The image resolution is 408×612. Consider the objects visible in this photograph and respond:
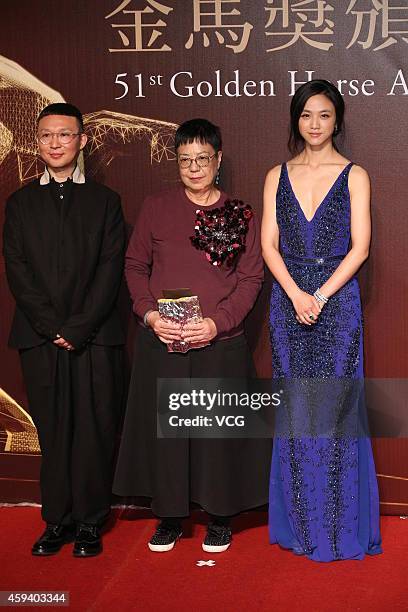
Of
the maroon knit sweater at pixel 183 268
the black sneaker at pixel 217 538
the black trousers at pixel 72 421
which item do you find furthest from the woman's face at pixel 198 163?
the black sneaker at pixel 217 538

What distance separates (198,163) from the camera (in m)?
3.62

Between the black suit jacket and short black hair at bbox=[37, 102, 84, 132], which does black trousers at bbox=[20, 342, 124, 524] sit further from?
short black hair at bbox=[37, 102, 84, 132]

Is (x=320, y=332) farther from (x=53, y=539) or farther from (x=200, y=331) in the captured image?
(x=53, y=539)

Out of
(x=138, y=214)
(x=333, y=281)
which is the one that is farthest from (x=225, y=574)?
(x=138, y=214)

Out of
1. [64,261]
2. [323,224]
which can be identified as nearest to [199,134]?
[323,224]

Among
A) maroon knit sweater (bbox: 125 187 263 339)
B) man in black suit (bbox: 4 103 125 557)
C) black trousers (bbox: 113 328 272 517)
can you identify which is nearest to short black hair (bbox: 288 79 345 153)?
maroon knit sweater (bbox: 125 187 263 339)

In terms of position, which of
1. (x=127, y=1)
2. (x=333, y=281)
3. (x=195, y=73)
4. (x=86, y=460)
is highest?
(x=127, y=1)

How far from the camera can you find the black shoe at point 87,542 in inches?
145

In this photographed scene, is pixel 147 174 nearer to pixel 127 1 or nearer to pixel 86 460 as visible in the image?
pixel 127 1

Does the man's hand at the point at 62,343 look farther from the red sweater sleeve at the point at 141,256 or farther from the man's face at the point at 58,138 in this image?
the man's face at the point at 58,138

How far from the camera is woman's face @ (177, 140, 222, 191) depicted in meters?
3.62

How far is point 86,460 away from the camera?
12.3 ft

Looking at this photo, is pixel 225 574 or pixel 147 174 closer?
pixel 225 574

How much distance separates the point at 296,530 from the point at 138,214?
1.47 m
